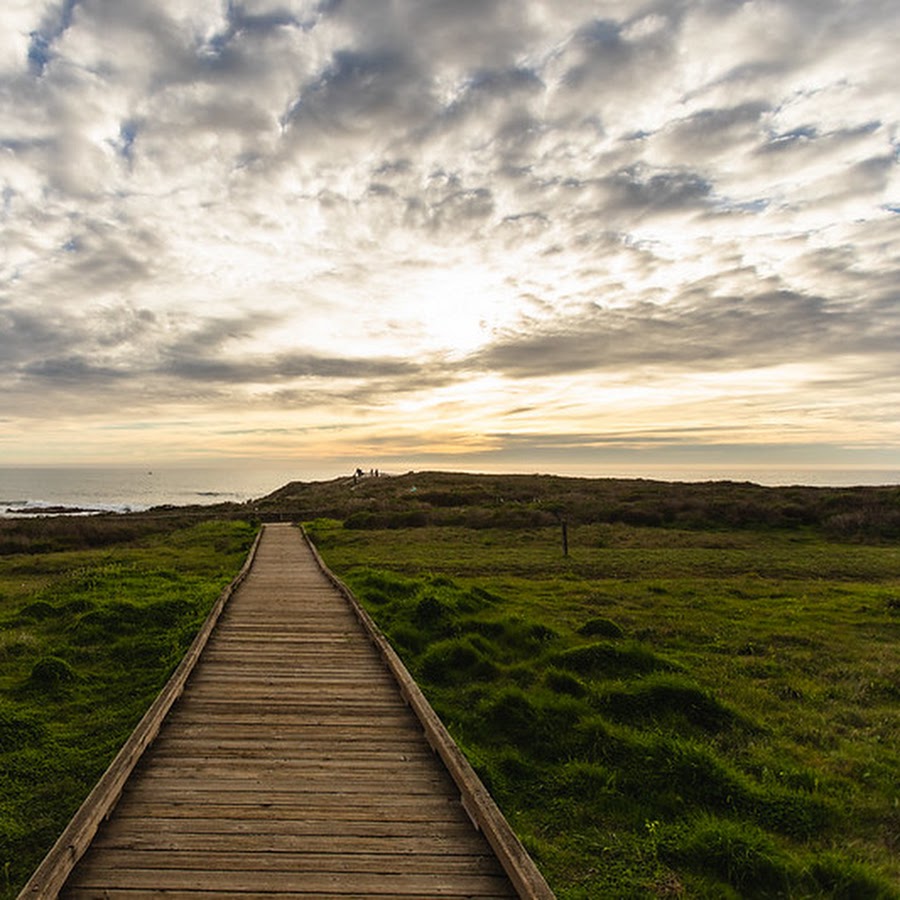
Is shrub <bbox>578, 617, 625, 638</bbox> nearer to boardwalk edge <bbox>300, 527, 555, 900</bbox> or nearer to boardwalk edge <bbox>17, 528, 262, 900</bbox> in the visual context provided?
boardwalk edge <bbox>300, 527, 555, 900</bbox>

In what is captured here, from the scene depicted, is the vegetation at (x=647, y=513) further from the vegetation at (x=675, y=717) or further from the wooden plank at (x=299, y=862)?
the wooden plank at (x=299, y=862)

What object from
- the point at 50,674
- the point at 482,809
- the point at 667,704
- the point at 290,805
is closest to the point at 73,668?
the point at 50,674

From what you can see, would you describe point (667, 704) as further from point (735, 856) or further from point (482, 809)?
point (482, 809)

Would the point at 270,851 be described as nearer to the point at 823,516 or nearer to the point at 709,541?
the point at 709,541

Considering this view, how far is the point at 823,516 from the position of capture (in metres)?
37.9

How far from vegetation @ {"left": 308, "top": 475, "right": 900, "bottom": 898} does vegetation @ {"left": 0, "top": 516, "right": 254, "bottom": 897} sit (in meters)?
4.33

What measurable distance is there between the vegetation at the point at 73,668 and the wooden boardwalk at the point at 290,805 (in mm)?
1053

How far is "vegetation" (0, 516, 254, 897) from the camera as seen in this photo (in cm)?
664

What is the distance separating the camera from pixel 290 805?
18.6 ft

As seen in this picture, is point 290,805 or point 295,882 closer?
point 295,882

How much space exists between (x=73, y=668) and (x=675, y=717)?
9864 mm

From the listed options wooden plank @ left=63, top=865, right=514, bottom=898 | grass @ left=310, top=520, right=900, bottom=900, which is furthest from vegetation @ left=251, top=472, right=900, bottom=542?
wooden plank @ left=63, top=865, right=514, bottom=898

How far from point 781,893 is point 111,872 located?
17.3 ft

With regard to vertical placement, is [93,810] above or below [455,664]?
above
